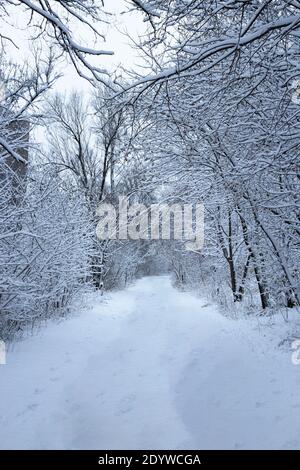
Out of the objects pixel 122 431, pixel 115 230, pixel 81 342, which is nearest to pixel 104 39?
pixel 122 431

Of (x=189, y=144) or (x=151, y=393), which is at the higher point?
(x=189, y=144)

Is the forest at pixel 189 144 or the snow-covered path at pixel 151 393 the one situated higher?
the forest at pixel 189 144

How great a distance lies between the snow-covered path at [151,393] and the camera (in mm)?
3299

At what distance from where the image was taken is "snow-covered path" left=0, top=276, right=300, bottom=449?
3299 millimetres

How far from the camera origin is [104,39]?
375 cm

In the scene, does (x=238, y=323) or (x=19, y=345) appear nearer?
(x=19, y=345)

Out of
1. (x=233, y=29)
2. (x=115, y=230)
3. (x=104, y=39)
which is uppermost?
(x=233, y=29)

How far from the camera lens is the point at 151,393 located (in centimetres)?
447

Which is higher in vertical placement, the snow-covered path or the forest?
the forest
